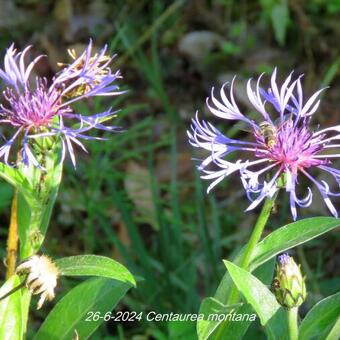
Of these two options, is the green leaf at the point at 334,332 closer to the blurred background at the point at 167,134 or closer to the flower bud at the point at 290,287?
the flower bud at the point at 290,287

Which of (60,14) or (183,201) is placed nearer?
(183,201)

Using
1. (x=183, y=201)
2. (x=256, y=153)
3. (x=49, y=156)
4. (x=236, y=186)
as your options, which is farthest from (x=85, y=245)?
(x=256, y=153)

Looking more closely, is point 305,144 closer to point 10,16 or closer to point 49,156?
point 49,156

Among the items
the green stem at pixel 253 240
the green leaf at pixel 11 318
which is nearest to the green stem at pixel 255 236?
the green stem at pixel 253 240

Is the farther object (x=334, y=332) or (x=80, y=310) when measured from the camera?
(x=80, y=310)

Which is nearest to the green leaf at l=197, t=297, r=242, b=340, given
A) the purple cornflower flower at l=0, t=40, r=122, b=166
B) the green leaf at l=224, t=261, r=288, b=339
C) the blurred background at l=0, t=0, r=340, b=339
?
the green leaf at l=224, t=261, r=288, b=339

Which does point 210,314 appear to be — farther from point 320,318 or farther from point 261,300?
point 320,318

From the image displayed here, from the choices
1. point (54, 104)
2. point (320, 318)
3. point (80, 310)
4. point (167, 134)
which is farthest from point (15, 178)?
point (167, 134)
